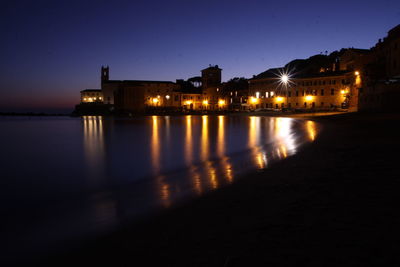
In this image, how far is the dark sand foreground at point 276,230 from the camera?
3791mm

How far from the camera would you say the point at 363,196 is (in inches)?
229

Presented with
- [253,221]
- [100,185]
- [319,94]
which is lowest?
[100,185]

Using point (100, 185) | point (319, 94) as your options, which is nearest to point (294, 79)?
point (319, 94)

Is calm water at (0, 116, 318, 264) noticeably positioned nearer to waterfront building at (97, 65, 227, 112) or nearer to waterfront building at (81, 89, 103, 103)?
waterfront building at (97, 65, 227, 112)

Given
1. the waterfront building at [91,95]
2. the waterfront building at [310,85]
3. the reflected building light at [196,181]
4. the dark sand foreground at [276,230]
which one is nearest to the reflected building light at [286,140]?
the reflected building light at [196,181]

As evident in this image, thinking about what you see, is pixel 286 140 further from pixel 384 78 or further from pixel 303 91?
pixel 303 91

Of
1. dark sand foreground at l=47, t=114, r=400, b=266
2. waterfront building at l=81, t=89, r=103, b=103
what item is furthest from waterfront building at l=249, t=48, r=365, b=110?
waterfront building at l=81, t=89, r=103, b=103

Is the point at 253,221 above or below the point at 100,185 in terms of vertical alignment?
above

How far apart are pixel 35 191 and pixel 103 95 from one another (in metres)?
125

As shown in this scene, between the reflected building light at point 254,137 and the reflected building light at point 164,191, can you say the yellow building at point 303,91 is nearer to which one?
the reflected building light at point 254,137

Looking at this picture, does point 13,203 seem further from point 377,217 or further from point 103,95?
point 103,95

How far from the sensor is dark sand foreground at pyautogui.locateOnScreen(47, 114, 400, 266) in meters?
3.79

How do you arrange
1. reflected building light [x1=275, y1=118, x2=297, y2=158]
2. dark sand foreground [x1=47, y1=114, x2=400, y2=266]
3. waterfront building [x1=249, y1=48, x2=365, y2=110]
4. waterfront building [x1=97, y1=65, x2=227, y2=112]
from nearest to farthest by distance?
1. dark sand foreground [x1=47, y1=114, x2=400, y2=266]
2. reflected building light [x1=275, y1=118, x2=297, y2=158]
3. waterfront building [x1=249, y1=48, x2=365, y2=110]
4. waterfront building [x1=97, y1=65, x2=227, y2=112]

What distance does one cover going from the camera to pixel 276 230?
4621 millimetres
